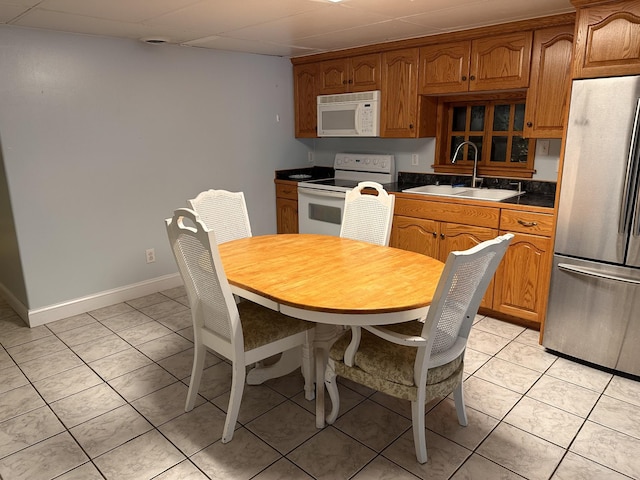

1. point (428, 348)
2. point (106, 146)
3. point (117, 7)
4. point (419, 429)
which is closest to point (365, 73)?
point (117, 7)

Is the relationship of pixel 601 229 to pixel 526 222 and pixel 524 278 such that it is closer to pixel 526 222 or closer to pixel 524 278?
pixel 526 222

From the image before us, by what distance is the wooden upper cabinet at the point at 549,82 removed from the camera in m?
2.87

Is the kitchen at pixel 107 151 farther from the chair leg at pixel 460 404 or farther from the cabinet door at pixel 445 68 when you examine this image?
the chair leg at pixel 460 404

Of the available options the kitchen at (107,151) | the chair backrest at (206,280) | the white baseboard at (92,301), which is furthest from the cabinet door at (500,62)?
the white baseboard at (92,301)

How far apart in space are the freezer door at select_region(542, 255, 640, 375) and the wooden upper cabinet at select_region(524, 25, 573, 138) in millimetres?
951

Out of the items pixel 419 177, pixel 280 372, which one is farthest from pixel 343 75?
pixel 280 372

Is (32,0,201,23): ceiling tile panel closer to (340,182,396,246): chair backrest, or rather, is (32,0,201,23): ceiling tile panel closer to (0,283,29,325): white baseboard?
(340,182,396,246): chair backrest

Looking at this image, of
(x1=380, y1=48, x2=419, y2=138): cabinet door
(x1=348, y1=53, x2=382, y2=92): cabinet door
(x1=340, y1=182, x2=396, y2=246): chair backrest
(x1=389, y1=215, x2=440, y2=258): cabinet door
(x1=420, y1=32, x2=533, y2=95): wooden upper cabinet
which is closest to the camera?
(x1=340, y1=182, x2=396, y2=246): chair backrest

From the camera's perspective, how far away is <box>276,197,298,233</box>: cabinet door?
4.50m

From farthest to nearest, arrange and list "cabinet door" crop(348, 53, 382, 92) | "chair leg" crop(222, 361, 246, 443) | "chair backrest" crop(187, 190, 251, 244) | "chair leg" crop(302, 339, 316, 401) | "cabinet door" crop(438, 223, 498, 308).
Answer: "cabinet door" crop(348, 53, 382, 92) < "cabinet door" crop(438, 223, 498, 308) < "chair backrest" crop(187, 190, 251, 244) < "chair leg" crop(302, 339, 316, 401) < "chair leg" crop(222, 361, 246, 443)

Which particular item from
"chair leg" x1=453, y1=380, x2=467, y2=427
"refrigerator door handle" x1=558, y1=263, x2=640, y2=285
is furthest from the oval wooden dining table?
"refrigerator door handle" x1=558, y1=263, x2=640, y2=285

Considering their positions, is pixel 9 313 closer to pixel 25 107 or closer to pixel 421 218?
pixel 25 107

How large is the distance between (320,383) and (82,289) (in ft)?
7.48

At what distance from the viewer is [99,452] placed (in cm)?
197
